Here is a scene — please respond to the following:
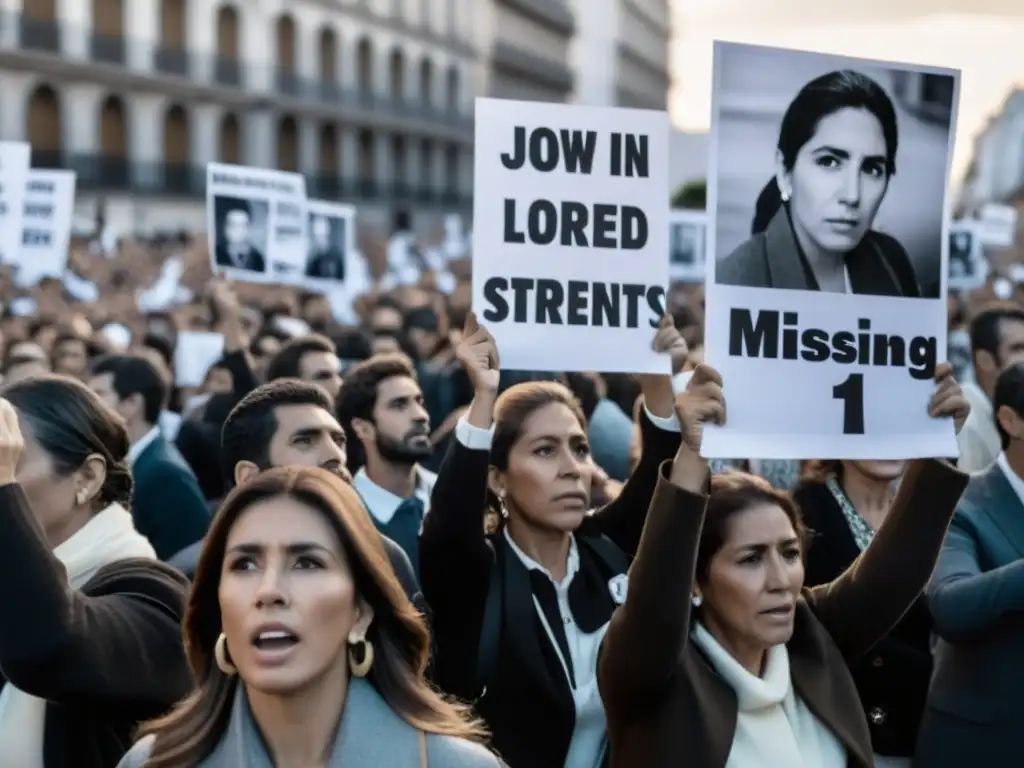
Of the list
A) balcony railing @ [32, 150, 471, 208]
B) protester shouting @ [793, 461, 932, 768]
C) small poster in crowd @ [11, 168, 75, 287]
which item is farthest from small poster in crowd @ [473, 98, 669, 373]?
balcony railing @ [32, 150, 471, 208]

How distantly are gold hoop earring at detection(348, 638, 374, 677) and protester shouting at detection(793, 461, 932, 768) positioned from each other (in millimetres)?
1935

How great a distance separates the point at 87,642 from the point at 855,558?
2286 millimetres

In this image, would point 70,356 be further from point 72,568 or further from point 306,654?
point 306,654

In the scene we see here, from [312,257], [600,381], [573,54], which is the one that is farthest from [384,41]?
[600,381]

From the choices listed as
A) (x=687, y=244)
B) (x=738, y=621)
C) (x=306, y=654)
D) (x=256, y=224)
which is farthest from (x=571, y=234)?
(x=687, y=244)

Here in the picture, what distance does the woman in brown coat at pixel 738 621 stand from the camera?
322 cm

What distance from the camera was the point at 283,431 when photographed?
4.64 meters

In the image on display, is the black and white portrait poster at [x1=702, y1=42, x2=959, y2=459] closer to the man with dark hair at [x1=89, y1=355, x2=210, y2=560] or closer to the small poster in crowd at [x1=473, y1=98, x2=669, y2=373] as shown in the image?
the small poster in crowd at [x1=473, y1=98, x2=669, y2=373]

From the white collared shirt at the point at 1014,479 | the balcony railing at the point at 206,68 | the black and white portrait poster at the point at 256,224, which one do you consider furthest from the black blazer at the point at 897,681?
the balcony railing at the point at 206,68

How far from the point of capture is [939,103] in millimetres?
3715

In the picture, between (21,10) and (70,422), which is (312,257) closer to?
(70,422)

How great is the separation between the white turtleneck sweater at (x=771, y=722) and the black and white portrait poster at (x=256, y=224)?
6.63 meters

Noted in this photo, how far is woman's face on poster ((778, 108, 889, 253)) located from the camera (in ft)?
11.6

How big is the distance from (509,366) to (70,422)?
4.05 ft
